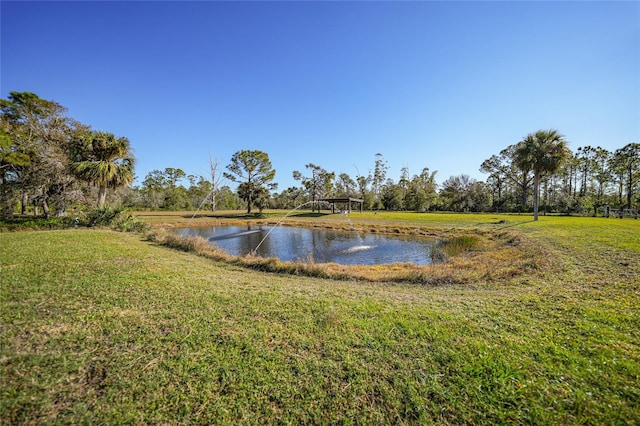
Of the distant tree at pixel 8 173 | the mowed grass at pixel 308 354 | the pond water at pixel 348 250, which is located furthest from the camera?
the distant tree at pixel 8 173

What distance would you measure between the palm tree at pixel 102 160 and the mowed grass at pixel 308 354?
555 inches

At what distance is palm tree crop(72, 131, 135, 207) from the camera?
1603 centimetres

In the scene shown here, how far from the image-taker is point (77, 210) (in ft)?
61.1

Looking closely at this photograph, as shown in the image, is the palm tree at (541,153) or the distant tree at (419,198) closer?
the palm tree at (541,153)

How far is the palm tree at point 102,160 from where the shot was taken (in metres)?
16.0

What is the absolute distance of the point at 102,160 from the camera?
16688 millimetres

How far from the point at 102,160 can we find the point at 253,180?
27550 mm

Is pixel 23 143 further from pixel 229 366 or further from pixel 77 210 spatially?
pixel 229 366

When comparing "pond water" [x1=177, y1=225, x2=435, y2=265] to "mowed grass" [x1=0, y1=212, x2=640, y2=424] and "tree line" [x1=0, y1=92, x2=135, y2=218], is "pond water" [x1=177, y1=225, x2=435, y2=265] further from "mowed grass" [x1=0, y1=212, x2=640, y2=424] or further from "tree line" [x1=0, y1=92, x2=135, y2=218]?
"tree line" [x1=0, y1=92, x2=135, y2=218]

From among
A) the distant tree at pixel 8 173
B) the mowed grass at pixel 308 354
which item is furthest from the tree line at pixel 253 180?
the mowed grass at pixel 308 354

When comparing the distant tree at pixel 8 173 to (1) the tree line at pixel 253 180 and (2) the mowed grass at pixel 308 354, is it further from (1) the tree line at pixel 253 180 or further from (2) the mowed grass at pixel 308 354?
(2) the mowed grass at pixel 308 354

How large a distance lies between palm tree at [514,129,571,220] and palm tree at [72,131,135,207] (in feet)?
121

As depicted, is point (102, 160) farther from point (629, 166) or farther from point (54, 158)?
point (629, 166)

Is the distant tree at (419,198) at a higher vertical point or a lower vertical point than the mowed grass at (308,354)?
higher
